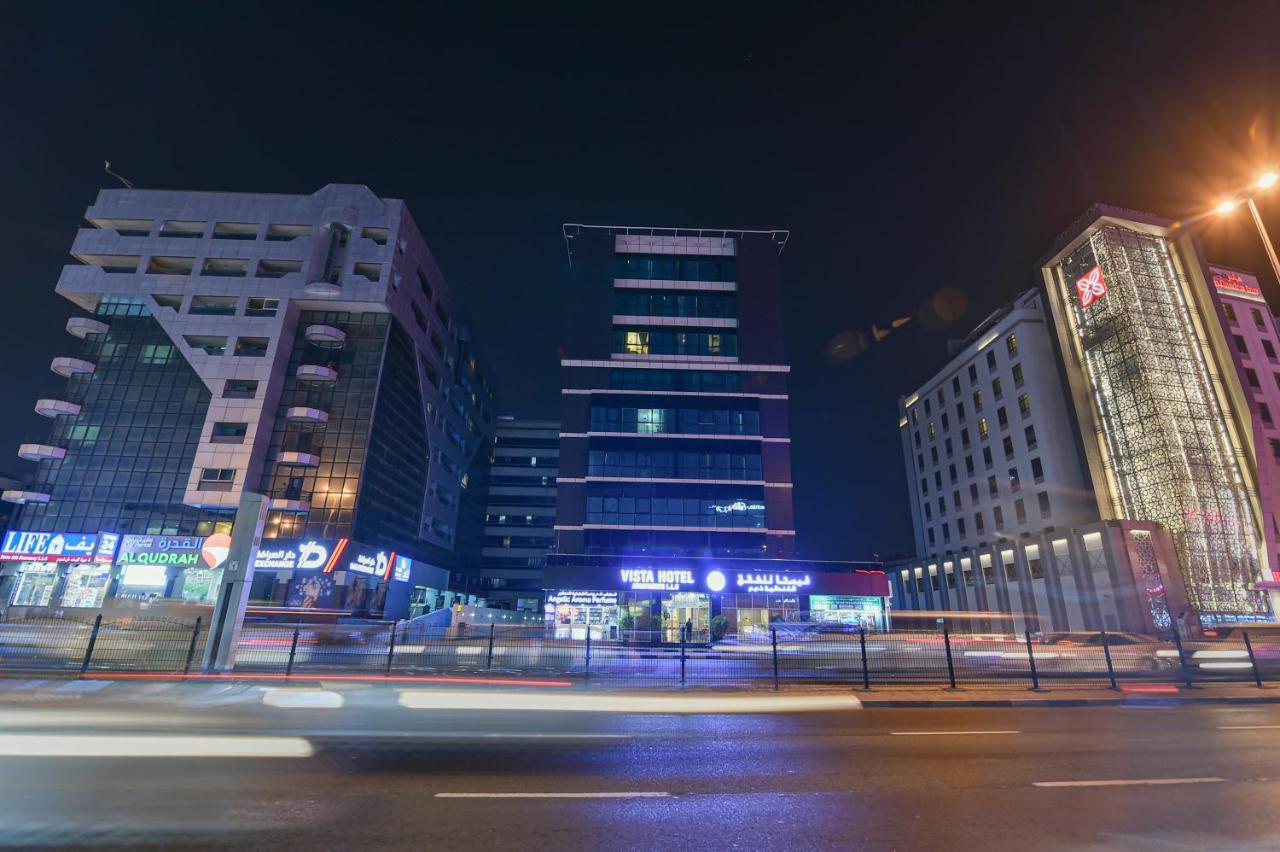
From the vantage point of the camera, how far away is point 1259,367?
193ft

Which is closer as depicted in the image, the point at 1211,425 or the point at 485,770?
the point at 485,770

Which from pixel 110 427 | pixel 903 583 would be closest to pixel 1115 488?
pixel 903 583

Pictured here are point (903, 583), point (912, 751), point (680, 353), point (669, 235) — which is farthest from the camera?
point (903, 583)

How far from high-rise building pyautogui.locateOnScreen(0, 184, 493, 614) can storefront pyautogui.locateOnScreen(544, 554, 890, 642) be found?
69.8ft

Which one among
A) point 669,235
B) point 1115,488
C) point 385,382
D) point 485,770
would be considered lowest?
point 485,770

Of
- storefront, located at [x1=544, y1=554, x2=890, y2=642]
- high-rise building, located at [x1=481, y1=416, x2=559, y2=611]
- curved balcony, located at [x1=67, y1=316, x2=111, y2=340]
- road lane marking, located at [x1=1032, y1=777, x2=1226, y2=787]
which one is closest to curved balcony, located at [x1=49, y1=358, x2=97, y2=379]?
curved balcony, located at [x1=67, y1=316, x2=111, y2=340]

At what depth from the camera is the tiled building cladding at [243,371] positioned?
51.4 meters

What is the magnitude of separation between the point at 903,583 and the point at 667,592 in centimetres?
4763

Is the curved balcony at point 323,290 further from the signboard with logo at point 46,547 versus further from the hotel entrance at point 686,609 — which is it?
the hotel entrance at point 686,609

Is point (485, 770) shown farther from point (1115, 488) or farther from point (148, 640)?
point (1115, 488)

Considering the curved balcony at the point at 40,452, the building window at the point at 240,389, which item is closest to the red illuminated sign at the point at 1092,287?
the building window at the point at 240,389

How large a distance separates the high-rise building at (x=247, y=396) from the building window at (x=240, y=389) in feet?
0.39

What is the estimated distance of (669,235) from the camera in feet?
203

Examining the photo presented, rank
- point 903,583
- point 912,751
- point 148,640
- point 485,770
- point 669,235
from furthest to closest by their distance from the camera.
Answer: point 903,583, point 669,235, point 148,640, point 912,751, point 485,770
